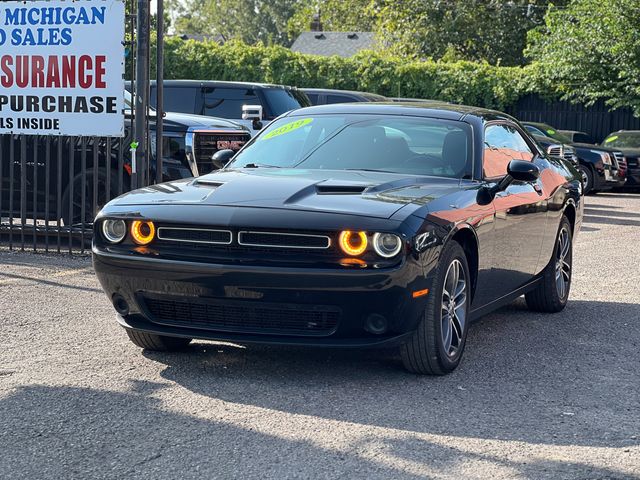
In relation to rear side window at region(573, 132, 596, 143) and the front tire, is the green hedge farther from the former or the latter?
the front tire

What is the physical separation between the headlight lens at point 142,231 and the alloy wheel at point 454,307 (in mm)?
1531

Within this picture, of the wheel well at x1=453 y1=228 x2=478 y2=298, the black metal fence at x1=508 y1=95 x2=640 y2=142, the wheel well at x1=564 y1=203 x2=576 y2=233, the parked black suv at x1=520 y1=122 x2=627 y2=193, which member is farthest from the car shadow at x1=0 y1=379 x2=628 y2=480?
the black metal fence at x1=508 y1=95 x2=640 y2=142

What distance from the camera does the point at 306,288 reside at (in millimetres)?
5523

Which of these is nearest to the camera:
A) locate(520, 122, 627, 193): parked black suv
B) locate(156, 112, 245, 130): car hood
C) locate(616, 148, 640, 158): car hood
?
locate(156, 112, 245, 130): car hood

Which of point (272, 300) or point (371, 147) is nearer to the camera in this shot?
point (272, 300)

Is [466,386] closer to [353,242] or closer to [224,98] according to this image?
[353,242]

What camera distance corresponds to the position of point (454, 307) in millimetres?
6219

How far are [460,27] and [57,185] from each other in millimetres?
35651

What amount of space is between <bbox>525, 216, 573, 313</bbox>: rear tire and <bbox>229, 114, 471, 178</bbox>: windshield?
1.57 meters

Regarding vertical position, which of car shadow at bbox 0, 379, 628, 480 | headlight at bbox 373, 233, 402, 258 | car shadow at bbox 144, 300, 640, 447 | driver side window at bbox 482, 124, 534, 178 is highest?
driver side window at bbox 482, 124, 534, 178

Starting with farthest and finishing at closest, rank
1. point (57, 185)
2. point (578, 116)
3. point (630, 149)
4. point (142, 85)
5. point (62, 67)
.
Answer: point (578, 116) → point (630, 149) → point (57, 185) → point (62, 67) → point (142, 85)

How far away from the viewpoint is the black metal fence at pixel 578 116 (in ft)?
105

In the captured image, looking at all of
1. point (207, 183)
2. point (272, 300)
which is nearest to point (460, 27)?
point (207, 183)

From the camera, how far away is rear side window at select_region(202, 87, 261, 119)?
56.7 ft
